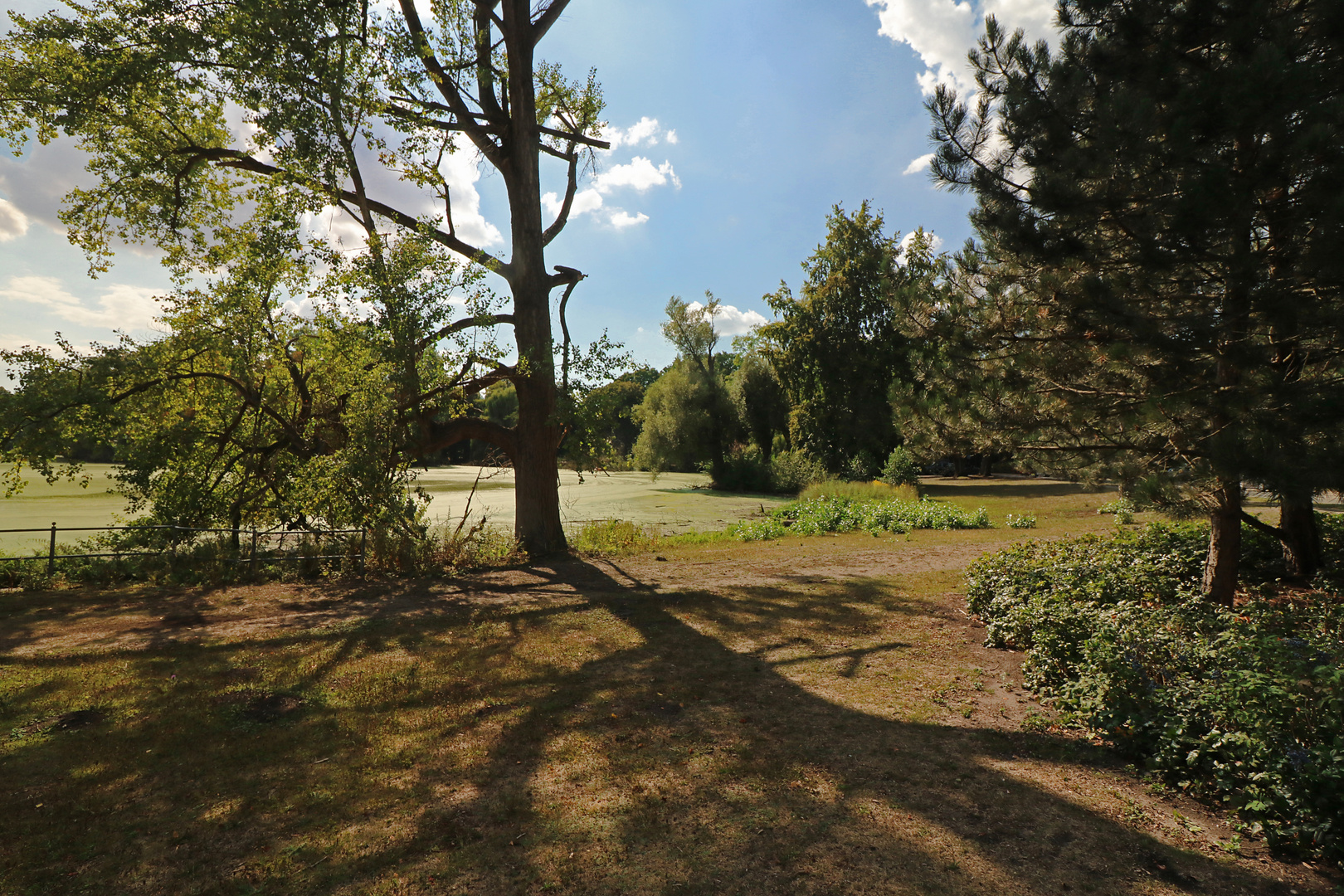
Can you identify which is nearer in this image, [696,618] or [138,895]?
[138,895]

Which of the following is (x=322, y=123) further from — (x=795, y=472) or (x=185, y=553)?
(x=795, y=472)

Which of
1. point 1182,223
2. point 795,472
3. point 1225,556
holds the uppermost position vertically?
point 1182,223

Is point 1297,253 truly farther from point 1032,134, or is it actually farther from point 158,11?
point 158,11

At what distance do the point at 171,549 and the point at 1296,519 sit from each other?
49.1 ft

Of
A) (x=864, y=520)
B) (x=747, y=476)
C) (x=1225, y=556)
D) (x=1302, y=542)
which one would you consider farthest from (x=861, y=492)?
(x=1225, y=556)

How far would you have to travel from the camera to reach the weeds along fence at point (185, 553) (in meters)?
9.40

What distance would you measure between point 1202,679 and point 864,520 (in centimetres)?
1338

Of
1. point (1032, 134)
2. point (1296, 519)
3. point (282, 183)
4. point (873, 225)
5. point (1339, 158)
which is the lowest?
point (1296, 519)

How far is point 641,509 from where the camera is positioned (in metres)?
21.1

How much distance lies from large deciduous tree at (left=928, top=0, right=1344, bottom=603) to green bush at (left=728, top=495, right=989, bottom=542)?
34.2ft

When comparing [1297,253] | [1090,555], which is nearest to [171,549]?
[1090,555]

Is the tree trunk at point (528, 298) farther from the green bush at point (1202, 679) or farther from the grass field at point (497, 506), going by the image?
the green bush at point (1202, 679)

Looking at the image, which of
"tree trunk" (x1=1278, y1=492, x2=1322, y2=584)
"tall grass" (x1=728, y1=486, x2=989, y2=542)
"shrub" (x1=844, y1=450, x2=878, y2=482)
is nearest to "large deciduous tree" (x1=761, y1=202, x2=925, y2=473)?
"shrub" (x1=844, y1=450, x2=878, y2=482)

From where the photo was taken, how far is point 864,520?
1711 cm
